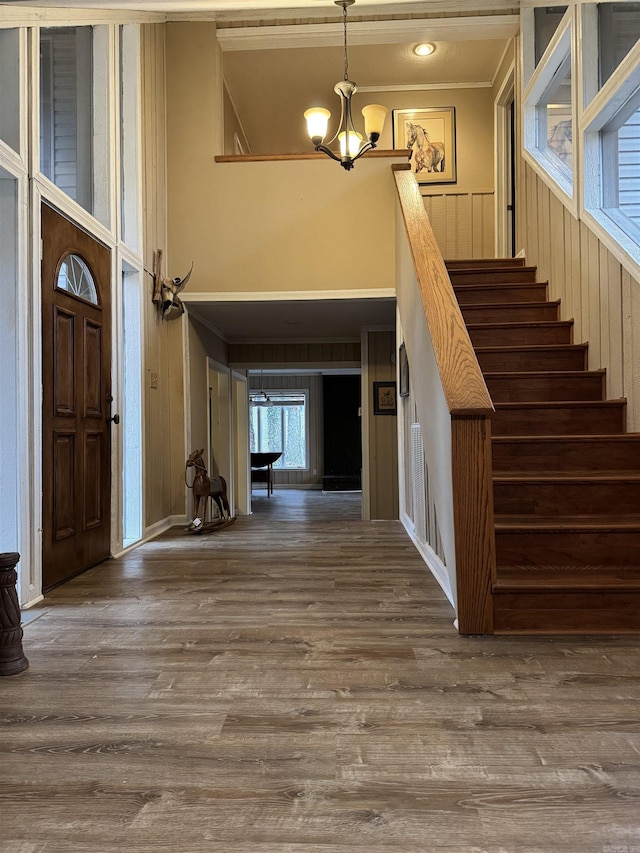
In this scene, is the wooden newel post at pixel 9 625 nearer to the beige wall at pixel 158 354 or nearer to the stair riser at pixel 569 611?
the stair riser at pixel 569 611

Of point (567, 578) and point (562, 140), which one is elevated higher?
point (562, 140)

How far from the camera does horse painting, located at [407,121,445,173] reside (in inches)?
277

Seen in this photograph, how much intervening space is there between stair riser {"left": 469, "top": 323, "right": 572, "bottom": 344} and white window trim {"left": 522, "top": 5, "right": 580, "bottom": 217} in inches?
29.9

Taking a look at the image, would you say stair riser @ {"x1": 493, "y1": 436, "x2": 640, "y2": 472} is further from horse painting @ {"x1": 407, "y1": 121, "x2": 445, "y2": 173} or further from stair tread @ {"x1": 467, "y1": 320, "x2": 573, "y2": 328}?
horse painting @ {"x1": 407, "y1": 121, "x2": 445, "y2": 173}

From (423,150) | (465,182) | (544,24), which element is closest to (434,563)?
(544,24)

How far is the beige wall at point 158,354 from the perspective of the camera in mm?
4883

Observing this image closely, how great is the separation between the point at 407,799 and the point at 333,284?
14.8 ft

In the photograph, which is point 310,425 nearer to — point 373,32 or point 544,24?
point 373,32

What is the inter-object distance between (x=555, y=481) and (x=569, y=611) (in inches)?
26.2

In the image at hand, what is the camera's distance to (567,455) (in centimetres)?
318

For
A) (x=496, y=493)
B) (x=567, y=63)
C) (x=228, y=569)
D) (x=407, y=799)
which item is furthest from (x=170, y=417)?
(x=407, y=799)

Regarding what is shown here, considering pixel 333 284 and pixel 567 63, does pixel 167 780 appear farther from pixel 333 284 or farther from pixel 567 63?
pixel 567 63

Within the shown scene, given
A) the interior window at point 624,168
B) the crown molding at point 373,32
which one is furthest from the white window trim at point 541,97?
the crown molding at point 373,32

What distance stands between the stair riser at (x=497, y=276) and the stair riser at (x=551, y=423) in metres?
1.88
